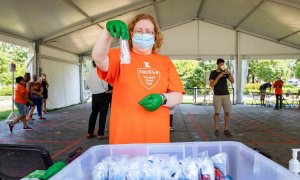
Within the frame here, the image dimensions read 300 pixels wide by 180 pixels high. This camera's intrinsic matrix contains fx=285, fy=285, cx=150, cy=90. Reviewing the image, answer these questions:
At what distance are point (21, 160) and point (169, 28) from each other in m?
15.2

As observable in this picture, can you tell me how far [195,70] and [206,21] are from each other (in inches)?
479

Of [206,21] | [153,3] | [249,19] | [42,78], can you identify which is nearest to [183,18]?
[206,21]

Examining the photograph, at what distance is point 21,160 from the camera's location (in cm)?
143

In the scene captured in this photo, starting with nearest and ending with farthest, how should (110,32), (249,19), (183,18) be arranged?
(110,32)
(249,19)
(183,18)

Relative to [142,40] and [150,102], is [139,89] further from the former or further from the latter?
[142,40]

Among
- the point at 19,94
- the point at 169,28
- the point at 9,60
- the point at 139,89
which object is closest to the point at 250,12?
the point at 169,28

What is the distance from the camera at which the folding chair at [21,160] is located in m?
1.36

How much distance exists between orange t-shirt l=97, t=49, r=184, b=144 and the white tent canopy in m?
6.13

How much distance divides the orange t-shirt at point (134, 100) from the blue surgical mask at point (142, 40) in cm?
7

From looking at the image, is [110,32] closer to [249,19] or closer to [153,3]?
[153,3]

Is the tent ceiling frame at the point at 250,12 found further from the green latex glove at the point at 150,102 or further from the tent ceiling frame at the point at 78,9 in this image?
the green latex glove at the point at 150,102

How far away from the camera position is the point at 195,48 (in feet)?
52.5

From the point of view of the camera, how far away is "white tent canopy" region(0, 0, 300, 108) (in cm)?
838

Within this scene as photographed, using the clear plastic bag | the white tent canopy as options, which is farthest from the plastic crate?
the white tent canopy
